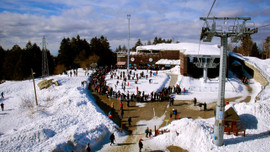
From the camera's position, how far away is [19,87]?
104ft

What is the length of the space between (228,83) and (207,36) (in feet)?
67.2

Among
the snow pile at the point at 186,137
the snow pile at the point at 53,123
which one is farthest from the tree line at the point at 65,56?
the snow pile at the point at 186,137

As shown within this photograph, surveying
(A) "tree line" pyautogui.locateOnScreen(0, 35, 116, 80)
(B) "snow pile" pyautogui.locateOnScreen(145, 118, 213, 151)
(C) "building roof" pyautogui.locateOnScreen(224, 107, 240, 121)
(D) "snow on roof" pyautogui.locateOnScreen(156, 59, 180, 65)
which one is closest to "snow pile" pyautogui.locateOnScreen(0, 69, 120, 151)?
(B) "snow pile" pyautogui.locateOnScreen(145, 118, 213, 151)

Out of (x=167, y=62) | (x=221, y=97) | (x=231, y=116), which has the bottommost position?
(x=231, y=116)

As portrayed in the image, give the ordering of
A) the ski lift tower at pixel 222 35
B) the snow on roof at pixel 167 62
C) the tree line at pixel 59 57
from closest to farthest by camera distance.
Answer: the ski lift tower at pixel 222 35
the snow on roof at pixel 167 62
the tree line at pixel 59 57

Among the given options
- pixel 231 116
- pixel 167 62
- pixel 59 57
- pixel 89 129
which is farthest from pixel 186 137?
pixel 59 57

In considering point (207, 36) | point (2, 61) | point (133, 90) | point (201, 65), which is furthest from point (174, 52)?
point (2, 61)

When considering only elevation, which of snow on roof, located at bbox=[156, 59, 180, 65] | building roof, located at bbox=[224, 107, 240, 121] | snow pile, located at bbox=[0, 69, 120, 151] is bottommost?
snow pile, located at bbox=[0, 69, 120, 151]

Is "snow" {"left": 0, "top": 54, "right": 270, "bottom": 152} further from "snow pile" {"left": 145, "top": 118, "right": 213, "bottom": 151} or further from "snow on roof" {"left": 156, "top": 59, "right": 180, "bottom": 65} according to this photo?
"snow on roof" {"left": 156, "top": 59, "right": 180, "bottom": 65}

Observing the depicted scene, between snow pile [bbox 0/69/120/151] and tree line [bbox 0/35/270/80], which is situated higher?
tree line [bbox 0/35/270/80]

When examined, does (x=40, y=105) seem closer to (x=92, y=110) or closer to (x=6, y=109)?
(x=6, y=109)

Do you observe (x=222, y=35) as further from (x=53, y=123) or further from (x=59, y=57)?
(x=59, y=57)

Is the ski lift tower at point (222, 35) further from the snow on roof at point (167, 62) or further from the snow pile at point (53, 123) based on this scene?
the snow on roof at point (167, 62)

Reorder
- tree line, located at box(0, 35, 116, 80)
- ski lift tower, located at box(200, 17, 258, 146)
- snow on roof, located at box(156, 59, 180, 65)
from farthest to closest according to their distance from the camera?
tree line, located at box(0, 35, 116, 80) < snow on roof, located at box(156, 59, 180, 65) < ski lift tower, located at box(200, 17, 258, 146)
